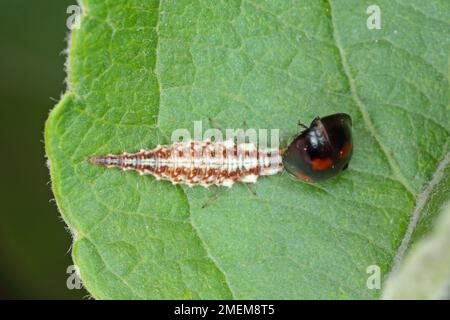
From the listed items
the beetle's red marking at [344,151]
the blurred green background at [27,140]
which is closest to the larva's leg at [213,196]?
the beetle's red marking at [344,151]

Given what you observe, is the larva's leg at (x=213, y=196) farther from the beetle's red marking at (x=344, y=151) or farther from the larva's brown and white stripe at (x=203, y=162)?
the beetle's red marking at (x=344, y=151)

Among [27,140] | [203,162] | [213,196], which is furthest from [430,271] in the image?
[27,140]

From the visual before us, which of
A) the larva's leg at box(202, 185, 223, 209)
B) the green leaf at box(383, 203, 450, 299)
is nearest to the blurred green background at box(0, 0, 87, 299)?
the larva's leg at box(202, 185, 223, 209)

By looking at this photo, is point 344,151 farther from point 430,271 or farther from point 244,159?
point 430,271

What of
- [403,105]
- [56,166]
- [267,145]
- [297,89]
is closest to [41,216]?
[56,166]

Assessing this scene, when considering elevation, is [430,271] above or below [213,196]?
below

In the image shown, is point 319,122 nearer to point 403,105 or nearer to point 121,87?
point 403,105

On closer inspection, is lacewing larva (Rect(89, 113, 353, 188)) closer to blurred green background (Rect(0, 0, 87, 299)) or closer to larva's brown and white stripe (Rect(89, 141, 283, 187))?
larva's brown and white stripe (Rect(89, 141, 283, 187))
